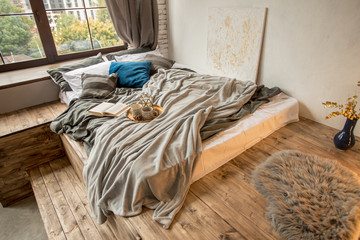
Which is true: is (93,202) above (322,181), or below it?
below

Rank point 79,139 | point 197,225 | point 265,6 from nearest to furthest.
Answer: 1. point 197,225
2. point 79,139
3. point 265,6

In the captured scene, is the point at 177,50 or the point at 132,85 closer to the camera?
the point at 132,85

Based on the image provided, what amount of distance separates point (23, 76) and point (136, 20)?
179 centimetres

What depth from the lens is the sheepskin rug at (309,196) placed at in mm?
1099

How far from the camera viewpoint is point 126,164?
1.37 m

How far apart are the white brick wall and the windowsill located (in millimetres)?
1877

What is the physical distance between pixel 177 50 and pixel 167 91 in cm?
187

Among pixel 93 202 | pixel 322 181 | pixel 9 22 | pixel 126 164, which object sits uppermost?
pixel 9 22

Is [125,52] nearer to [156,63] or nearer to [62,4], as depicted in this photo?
[156,63]

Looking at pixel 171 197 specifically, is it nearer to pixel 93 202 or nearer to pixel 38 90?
pixel 93 202

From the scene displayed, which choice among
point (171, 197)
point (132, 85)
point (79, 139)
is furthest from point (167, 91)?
→ point (171, 197)

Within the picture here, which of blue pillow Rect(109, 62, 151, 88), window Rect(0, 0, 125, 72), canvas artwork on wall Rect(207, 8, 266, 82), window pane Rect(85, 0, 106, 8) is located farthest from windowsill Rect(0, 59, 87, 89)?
canvas artwork on wall Rect(207, 8, 266, 82)

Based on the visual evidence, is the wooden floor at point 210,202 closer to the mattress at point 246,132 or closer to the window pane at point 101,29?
the mattress at point 246,132

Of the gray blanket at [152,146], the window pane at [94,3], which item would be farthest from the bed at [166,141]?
the window pane at [94,3]
